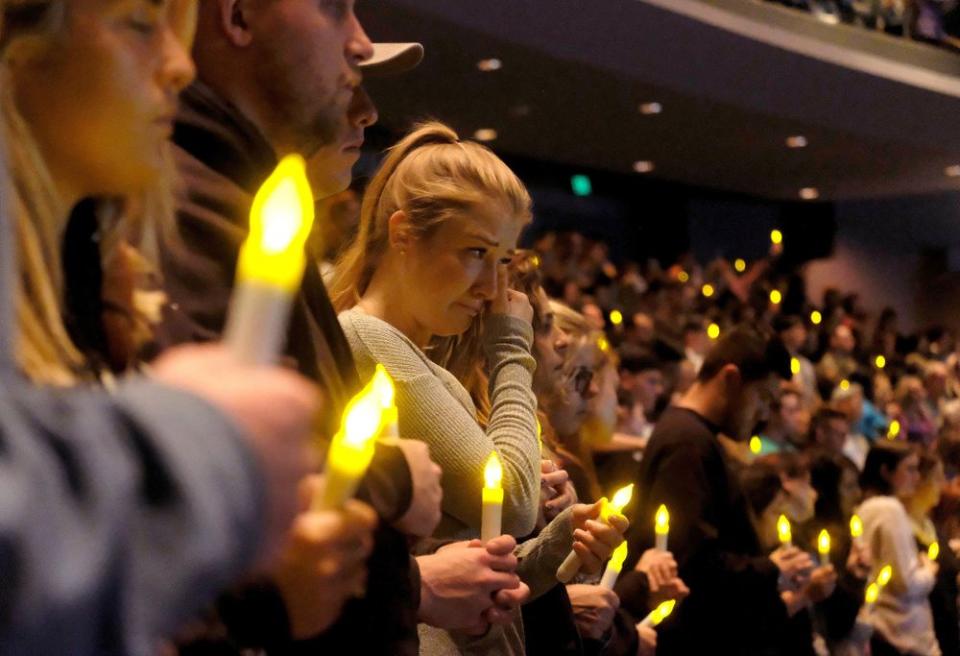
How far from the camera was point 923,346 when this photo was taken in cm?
1131

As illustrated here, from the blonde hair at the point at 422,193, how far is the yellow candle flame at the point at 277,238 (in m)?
1.24

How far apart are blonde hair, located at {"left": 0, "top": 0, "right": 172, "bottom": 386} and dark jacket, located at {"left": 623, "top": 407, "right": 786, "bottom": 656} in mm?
2670

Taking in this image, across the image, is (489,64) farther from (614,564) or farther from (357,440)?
(357,440)

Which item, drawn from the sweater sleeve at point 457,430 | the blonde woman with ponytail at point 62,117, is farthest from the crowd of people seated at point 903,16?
the blonde woman with ponytail at point 62,117

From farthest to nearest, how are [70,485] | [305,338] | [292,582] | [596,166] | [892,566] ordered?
[596,166] → [892,566] → [305,338] → [292,582] → [70,485]

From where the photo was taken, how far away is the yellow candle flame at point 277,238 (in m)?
0.54

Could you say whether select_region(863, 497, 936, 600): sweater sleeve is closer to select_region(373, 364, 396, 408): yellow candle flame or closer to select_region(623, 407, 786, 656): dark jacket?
select_region(623, 407, 786, 656): dark jacket

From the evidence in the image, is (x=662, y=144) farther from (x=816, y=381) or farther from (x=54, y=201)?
(x=54, y=201)

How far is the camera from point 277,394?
2.01 feet

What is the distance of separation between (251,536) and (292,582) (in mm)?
198

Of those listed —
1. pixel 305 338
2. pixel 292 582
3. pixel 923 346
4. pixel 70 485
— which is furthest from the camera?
pixel 923 346

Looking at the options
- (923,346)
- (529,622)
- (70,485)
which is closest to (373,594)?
(70,485)

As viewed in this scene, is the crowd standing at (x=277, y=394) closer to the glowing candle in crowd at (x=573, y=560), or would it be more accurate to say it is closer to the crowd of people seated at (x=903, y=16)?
the glowing candle in crowd at (x=573, y=560)

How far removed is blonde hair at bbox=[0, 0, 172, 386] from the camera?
80 centimetres
